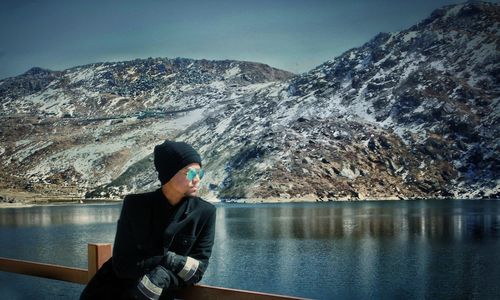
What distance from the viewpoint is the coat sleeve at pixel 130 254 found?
12.7 feet

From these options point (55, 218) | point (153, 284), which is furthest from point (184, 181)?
point (55, 218)

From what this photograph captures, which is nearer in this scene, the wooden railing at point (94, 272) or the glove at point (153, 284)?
the glove at point (153, 284)

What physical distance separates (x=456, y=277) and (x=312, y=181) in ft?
499

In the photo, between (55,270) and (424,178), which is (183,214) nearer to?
(55,270)

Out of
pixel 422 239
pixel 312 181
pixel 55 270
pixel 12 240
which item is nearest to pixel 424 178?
pixel 312 181

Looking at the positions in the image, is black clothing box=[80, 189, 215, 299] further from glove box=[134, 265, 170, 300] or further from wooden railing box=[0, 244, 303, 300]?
wooden railing box=[0, 244, 303, 300]

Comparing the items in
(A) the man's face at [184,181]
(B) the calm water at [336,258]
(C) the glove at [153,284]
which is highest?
(A) the man's face at [184,181]

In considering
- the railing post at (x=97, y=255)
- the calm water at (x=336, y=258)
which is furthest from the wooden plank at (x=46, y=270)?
the calm water at (x=336, y=258)

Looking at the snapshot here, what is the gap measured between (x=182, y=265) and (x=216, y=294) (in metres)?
0.41

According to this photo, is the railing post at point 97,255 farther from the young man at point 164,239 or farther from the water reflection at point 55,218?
the water reflection at point 55,218

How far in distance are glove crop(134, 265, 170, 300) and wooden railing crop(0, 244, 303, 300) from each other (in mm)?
416

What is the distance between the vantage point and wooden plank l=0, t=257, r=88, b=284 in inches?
197

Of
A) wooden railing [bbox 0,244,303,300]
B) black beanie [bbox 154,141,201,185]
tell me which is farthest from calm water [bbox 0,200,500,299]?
black beanie [bbox 154,141,201,185]

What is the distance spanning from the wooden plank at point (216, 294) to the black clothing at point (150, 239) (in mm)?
217
